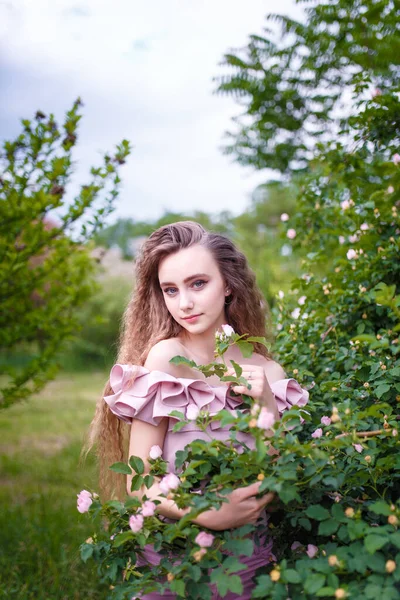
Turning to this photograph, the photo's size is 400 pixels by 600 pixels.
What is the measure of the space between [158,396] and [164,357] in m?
0.18

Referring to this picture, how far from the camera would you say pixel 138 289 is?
2270 millimetres

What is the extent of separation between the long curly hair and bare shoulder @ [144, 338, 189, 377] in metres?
0.11

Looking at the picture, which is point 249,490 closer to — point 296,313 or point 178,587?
point 178,587

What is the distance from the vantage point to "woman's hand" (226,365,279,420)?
1.61m

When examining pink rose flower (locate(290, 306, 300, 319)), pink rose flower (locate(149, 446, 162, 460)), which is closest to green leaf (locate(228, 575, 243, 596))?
pink rose flower (locate(149, 446, 162, 460))

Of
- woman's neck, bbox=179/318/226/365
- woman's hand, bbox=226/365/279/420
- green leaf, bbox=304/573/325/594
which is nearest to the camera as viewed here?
green leaf, bbox=304/573/325/594

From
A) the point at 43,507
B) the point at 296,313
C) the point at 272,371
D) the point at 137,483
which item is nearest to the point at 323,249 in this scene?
the point at 296,313

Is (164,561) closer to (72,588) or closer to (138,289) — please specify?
(138,289)

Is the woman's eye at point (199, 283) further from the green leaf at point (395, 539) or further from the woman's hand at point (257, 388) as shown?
the green leaf at point (395, 539)

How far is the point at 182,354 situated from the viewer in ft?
6.53

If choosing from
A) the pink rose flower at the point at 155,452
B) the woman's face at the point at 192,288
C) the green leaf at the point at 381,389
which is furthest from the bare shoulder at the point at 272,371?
the pink rose flower at the point at 155,452

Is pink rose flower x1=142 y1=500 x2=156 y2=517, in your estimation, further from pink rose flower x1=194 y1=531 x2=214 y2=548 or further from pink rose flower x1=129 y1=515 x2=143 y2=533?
pink rose flower x1=194 y1=531 x2=214 y2=548

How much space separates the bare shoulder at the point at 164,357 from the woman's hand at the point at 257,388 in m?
0.27

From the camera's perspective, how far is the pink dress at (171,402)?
176 centimetres
